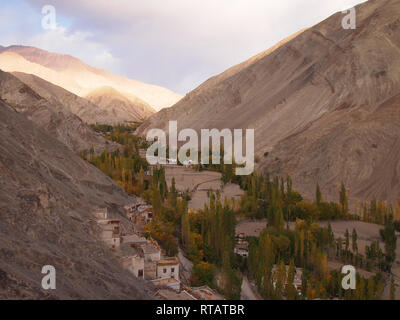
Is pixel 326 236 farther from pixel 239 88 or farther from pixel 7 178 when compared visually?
pixel 239 88

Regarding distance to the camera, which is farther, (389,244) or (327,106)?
(327,106)

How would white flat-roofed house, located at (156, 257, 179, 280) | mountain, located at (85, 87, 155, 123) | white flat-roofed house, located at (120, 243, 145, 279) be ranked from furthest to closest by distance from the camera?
mountain, located at (85, 87, 155, 123) < white flat-roofed house, located at (156, 257, 179, 280) < white flat-roofed house, located at (120, 243, 145, 279)

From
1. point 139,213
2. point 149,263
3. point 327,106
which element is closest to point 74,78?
point 327,106

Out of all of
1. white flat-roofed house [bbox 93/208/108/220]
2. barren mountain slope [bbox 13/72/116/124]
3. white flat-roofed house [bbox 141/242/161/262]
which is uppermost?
barren mountain slope [bbox 13/72/116/124]

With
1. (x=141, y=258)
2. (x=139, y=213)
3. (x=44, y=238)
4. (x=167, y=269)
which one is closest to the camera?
(x=44, y=238)

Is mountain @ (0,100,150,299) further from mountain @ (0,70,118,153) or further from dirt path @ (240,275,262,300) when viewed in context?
mountain @ (0,70,118,153)
